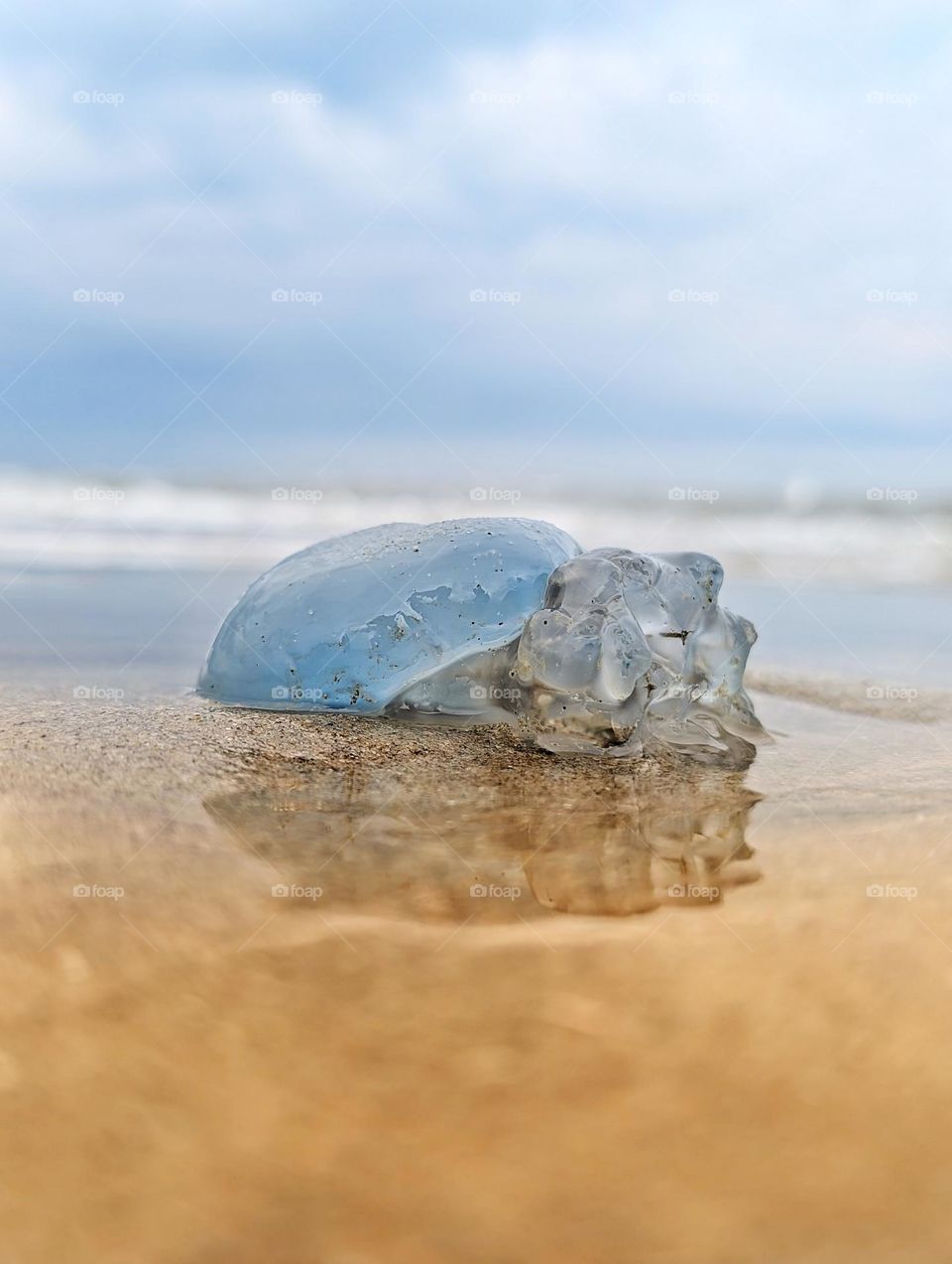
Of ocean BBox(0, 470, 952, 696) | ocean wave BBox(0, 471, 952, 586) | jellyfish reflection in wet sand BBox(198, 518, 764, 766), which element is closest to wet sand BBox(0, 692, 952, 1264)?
jellyfish reflection in wet sand BBox(198, 518, 764, 766)

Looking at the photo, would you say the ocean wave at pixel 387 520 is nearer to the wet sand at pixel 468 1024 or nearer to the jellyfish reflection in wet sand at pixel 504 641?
the jellyfish reflection in wet sand at pixel 504 641

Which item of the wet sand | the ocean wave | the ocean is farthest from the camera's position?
the ocean wave

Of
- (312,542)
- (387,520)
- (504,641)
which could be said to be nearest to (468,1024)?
(504,641)

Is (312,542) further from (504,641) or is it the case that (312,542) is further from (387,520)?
(504,641)

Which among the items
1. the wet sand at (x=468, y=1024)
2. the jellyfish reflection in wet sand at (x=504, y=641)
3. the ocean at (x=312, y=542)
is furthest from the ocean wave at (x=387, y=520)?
the wet sand at (x=468, y=1024)

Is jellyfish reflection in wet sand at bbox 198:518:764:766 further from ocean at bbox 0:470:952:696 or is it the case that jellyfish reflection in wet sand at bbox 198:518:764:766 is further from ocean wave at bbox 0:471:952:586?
ocean wave at bbox 0:471:952:586

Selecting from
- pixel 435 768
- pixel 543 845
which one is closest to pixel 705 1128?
pixel 543 845
